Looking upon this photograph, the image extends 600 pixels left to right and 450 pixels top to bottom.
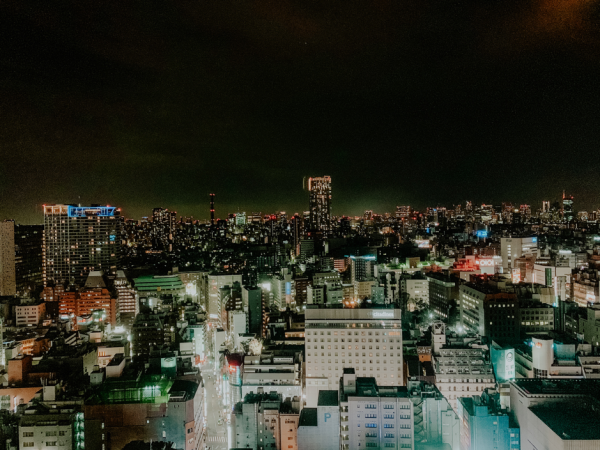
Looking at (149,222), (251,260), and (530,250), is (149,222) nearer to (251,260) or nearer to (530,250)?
(251,260)

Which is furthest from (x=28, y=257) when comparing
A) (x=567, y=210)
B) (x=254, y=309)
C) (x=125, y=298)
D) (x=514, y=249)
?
(x=567, y=210)

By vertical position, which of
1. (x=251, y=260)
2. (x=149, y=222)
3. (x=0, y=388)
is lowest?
(x=0, y=388)

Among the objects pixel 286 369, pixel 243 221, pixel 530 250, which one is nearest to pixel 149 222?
pixel 243 221

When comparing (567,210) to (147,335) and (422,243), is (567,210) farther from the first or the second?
(147,335)

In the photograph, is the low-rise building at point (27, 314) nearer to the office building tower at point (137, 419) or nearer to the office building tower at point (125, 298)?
the office building tower at point (125, 298)

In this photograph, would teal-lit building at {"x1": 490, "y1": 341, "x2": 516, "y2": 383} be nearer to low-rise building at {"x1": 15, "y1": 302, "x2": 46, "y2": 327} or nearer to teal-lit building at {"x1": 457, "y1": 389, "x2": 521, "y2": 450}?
teal-lit building at {"x1": 457, "y1": 389, "x2": 521, "y2": 450}

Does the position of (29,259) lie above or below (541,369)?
above

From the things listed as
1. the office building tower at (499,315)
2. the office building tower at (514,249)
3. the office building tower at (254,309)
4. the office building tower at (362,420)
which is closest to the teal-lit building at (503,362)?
the office building tower at (499,315)
